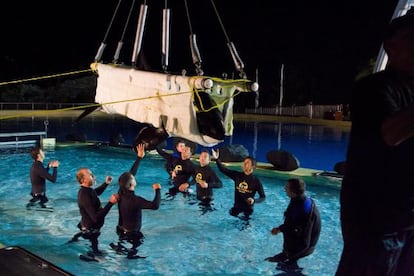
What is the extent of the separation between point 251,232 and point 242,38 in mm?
29824

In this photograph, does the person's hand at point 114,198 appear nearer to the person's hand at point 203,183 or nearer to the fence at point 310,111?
the person's hand at point 203,183

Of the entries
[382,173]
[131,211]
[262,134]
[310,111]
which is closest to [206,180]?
[131,211]

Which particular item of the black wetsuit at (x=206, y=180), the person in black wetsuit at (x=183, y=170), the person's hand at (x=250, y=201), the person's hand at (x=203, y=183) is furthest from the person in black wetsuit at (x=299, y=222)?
the person in black wetsuit at (x=183, y=170)

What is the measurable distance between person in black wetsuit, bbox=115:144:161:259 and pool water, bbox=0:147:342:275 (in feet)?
0.76

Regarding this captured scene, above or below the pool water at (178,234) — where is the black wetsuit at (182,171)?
above

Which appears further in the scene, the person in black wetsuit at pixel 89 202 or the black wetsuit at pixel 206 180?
the black wetsuit at pixel 206 180

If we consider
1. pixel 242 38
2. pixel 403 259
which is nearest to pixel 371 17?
pixel 242 38

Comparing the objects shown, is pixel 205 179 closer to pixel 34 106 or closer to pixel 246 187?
pixel 246 187

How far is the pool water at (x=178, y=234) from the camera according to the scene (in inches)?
205

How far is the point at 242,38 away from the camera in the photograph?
3500 centimetres

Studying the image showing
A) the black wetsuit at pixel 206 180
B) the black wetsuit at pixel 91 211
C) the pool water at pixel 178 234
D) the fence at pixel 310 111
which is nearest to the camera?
the black wetsuit at pixel 91 211

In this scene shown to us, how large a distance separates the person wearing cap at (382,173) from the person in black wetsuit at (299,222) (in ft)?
7.63

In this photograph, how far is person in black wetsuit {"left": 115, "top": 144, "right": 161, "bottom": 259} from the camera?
4.89m

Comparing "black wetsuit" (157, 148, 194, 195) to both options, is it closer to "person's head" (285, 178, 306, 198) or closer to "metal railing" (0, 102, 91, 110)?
"person's head" (285, 178, 306, 198)
